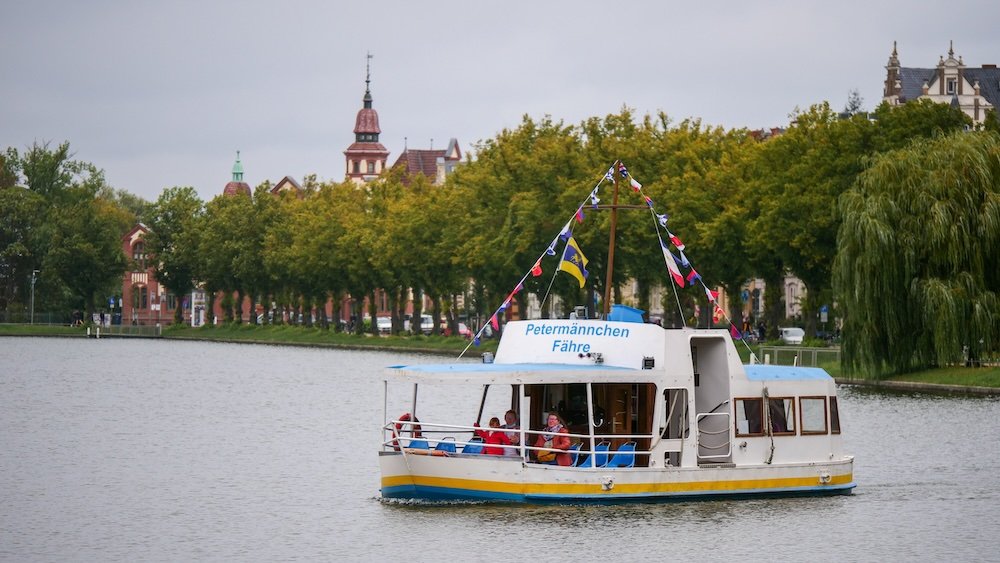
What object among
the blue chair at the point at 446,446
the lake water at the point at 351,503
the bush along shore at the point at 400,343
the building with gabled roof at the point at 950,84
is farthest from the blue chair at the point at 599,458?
the building with gabled roof at the point at 950,84

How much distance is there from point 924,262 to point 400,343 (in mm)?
71080

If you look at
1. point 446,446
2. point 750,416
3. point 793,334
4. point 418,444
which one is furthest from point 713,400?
point 793,334

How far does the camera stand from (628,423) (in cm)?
4141

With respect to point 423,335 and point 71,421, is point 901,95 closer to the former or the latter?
point 423,335

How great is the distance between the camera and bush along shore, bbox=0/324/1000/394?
7875cm

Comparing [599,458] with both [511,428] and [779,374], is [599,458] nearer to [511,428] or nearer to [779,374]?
[511,428]

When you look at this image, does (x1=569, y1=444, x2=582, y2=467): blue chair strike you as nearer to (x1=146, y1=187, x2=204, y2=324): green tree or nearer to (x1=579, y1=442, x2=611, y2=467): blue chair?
(x1=579, y1=442, x2=611, y2=467): blue chair

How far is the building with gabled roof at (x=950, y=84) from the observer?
172 metres

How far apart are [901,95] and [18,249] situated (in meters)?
95.5

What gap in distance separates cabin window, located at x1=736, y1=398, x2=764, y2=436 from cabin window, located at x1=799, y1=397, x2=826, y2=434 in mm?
1345

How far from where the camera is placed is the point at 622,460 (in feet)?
134

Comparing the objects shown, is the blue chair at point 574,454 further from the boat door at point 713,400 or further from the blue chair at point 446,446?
the boat door at point 713,400

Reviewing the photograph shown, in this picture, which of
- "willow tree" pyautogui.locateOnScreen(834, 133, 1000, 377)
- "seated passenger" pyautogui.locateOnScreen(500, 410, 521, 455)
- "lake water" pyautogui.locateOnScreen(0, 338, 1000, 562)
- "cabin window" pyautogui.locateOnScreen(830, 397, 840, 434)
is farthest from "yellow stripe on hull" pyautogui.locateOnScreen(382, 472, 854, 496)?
"willow tree" pyautogui.locateOnScreen(834, 133, 1000, 377)

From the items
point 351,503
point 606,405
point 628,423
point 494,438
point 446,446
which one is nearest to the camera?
point 494,438
